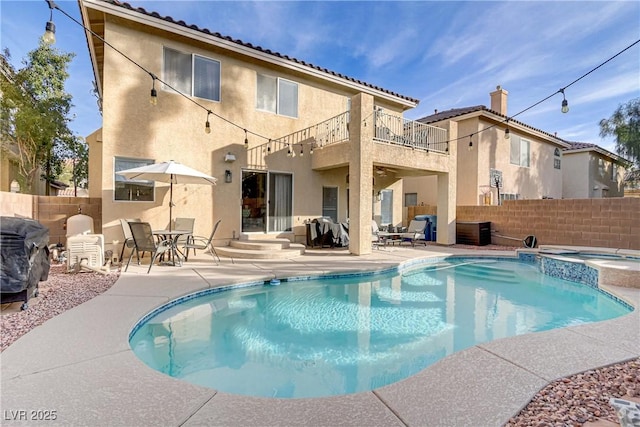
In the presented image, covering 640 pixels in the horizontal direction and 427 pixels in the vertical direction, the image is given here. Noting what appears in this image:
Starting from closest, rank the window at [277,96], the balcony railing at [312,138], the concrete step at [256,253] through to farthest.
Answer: the concrete step at [256,253]
the window at [277,96]
the balcony railing at [312,138]

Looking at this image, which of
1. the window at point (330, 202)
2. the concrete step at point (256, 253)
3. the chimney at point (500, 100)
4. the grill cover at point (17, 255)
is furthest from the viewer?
the chimney at point (500, 100)

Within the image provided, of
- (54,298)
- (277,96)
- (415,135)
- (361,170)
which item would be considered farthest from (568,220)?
(54,298)

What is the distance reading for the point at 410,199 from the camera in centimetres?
1909

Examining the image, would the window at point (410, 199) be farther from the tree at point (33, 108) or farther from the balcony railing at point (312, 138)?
the tree at point (33, 108)

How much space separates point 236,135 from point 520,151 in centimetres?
1668

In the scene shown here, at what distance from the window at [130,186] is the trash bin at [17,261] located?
3.96 meters

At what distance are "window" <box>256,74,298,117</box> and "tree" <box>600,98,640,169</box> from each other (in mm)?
20777

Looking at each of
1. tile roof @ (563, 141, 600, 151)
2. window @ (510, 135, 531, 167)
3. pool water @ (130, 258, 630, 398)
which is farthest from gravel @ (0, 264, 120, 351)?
tile roof @ (563, 141, 600, 151)

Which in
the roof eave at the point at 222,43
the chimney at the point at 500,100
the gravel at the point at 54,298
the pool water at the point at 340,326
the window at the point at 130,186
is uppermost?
the chimney at the point at 500,100

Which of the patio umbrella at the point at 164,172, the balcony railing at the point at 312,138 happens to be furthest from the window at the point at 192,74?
the patio umbrella at the point at 164,172

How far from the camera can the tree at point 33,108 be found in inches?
405

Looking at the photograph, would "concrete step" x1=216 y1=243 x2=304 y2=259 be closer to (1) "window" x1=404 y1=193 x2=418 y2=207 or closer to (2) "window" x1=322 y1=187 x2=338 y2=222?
(2) "window" x1=322 y1=187 x2=338 y2=222

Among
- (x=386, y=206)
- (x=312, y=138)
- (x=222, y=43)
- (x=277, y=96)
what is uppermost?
(x=222, y=43)

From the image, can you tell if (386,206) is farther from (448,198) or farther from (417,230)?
(448,198)
